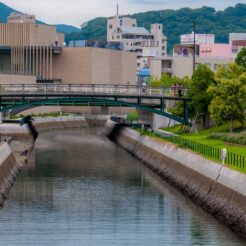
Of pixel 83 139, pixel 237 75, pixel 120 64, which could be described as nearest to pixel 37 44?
pixel 120 64

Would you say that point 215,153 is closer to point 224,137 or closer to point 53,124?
point 224,137

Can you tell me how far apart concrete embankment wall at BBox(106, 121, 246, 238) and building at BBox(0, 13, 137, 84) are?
96630mm

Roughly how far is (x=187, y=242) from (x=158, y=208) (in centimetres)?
1005

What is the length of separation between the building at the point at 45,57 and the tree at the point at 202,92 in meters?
88.4

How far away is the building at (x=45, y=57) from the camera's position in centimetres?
18000

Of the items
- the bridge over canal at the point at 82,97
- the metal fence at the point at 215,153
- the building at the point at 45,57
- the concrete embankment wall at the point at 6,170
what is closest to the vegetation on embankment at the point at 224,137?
the metal fence at the point at 215,153

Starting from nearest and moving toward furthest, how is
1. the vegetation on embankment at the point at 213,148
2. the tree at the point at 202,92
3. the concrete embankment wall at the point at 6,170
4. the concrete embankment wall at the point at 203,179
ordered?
1. the concrete embankment wall at the point at 203,179
2. the vegetation on embankment at the point at 213,148
3. the concrete embankment wall at the point at 6,170
4. the tree at the point at 202,92

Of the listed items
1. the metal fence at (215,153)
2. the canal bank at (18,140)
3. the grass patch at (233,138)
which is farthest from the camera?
the grass patch at (233,138)

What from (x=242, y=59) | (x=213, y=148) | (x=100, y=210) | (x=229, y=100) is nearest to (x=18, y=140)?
(x=242, y=59)

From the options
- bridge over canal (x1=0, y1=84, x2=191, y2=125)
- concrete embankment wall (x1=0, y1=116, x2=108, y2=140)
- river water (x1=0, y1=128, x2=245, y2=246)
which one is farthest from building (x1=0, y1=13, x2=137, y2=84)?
river water (x1=0, y1=128, x2=245, y2=246)

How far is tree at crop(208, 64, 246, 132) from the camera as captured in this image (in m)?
80.1

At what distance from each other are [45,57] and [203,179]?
12676cm

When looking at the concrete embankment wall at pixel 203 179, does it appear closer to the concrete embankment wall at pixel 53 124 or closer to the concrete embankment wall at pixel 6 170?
the concrete embankment wall at pixel 6 170

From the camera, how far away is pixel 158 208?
5372cm
